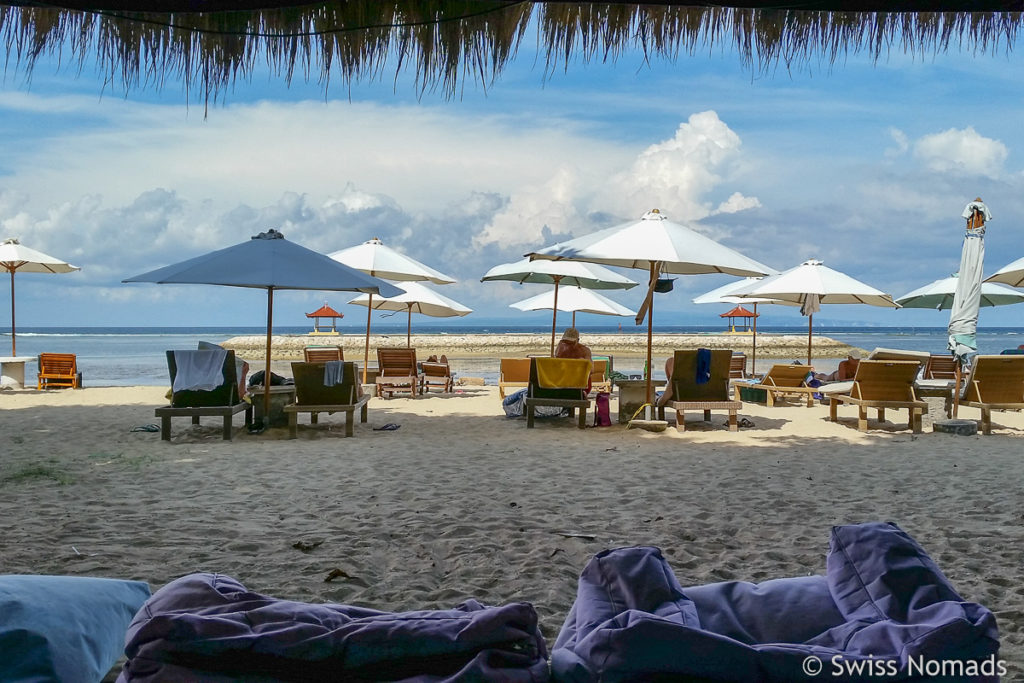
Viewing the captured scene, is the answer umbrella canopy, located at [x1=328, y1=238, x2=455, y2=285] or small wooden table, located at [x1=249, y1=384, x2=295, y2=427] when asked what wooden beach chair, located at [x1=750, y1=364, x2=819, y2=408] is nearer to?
umbrella canopy, located at [x1=328, y1=238, x2=455, y2=285]

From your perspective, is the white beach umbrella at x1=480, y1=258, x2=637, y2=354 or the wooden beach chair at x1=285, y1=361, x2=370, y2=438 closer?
the wooden beach chair at x1=285, y1=361, x2=370, y2=438

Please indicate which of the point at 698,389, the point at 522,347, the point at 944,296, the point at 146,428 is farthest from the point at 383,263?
the point at 522,347

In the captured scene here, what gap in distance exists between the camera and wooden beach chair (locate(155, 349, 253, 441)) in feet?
23.3

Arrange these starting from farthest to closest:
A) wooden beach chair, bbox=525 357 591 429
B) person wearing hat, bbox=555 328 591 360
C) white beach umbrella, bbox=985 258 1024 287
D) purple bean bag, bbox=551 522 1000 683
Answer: white beach umbrella, bbox=985 258 1024 287, person wearing hat, bbox=555 328 591 360, wooden beach chair, bbox=525 357 591 429, purple bean bag, bbox=551 522 1000 683

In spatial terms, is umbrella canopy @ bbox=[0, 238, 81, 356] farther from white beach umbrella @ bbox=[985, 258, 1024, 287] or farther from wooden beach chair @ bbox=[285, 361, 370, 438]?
white beach umbrella @ bbox=[985, 258, 1024, 287]

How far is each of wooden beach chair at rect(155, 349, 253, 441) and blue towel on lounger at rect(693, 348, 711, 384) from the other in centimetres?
455

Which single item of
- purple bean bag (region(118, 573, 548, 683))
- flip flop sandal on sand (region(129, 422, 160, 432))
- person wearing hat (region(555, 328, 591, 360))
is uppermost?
person wearing hat (region(555, 328, 591, 360))

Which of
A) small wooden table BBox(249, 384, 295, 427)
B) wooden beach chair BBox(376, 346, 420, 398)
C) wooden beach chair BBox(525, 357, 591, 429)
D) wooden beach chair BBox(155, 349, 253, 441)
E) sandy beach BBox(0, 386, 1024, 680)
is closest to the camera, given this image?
sandy beach BBox(0, 386, 1024, 680)

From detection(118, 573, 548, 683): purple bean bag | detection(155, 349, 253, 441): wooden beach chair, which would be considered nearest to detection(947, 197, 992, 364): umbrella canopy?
detection(155, 349, 253, 441): wooden beach chair

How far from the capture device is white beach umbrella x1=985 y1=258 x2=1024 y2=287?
9.47 m

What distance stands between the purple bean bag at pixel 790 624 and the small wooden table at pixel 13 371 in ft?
45.2

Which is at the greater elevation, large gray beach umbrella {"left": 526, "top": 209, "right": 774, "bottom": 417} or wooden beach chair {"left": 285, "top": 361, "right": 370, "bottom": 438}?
large gray beach umbrella {"left": 526, "top": 209, "right": 774, "bottom": 417}

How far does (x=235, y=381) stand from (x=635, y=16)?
5.54 m

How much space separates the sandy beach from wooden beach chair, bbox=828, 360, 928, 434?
0.45 meters
